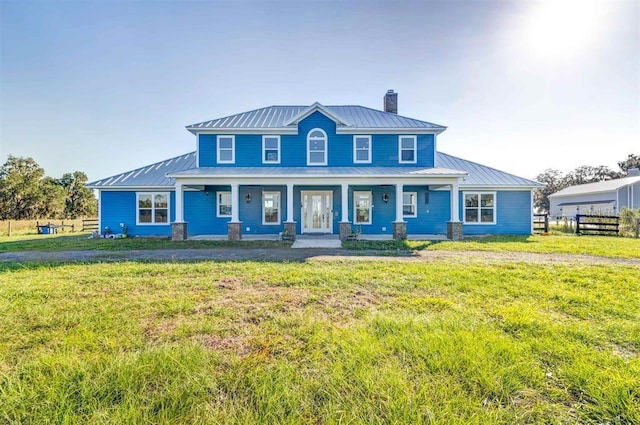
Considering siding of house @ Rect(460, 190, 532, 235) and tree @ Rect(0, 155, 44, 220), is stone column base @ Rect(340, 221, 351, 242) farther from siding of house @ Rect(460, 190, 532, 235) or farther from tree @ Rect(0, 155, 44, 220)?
tree @ Rect(0, 155, 44, 220)

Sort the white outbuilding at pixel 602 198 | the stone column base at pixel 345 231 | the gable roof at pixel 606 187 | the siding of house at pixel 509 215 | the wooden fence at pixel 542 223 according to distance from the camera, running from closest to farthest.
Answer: the stone column base at pixel 345 231 < the siding of house at pixel 509 215 < the wooden fence at pixel 542 223 < the white outbuilding at pixel 602 198 < the gable roof at pixel 606 187

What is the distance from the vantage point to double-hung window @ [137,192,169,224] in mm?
15578

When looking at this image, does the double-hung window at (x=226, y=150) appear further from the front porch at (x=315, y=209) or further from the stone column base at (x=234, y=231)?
the stone column base at (x=234, y=231)

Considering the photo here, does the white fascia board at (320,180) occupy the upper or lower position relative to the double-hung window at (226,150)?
lower

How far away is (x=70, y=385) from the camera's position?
2.46 metres

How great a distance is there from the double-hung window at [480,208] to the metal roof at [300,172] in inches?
30.6

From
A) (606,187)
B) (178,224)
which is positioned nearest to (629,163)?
(606,187)

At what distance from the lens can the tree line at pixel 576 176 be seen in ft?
170

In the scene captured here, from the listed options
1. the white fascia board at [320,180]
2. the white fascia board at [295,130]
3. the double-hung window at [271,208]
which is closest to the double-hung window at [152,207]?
the white fascia board at [320,180]

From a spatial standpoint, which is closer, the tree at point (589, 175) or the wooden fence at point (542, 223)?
the wooden fence at point (542, 223)

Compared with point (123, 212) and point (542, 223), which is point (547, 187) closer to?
point (542, 223)

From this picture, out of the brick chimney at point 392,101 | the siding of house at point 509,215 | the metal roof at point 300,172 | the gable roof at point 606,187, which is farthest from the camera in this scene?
the gable roof at point 606,187

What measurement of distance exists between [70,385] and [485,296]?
5.73 m

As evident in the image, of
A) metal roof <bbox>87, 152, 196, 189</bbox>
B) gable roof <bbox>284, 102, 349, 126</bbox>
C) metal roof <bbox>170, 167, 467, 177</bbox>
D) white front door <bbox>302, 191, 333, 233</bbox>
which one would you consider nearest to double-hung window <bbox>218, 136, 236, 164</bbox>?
metal roof <bbox>170, 167, 467, 177</bbox>
